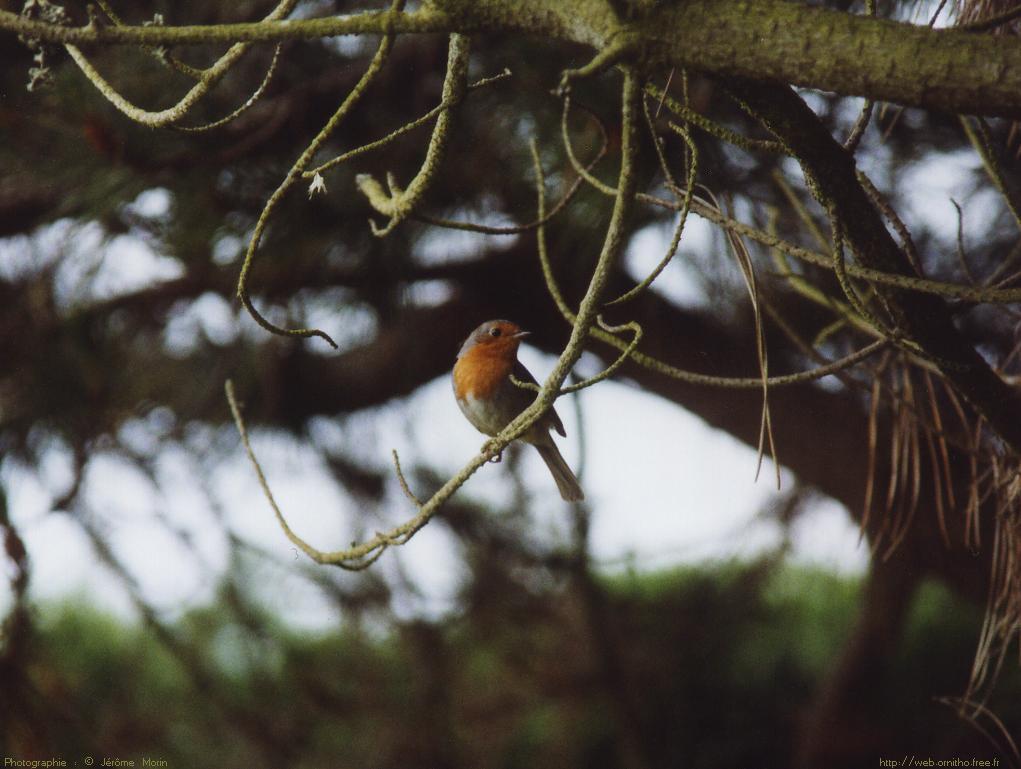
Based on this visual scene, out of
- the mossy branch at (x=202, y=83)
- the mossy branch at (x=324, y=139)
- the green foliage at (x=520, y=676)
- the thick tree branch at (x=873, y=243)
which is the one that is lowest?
the thick tree branch at (x=873, y=243)

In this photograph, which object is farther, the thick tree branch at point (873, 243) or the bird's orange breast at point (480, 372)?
the bird's orange breast at point (480, 372)

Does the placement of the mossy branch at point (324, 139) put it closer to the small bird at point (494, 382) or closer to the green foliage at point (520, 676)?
the small bird at point (494, 382)

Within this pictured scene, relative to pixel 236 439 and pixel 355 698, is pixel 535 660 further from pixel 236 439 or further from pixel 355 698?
pixel 236 439

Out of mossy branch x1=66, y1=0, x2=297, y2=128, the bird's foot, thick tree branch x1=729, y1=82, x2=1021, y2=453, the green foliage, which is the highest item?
the green foliage

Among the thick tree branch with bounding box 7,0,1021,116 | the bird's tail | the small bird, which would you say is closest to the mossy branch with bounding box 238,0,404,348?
the thick tree branch with bounding box 7,0,1021,116

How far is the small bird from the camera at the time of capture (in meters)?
1.22

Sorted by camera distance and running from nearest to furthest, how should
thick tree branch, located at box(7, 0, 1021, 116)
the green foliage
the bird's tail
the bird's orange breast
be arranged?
thick tree branch, located at box(7, 0, 1021, 116) < the bird's orange breast < the bird's tail < the green foliage

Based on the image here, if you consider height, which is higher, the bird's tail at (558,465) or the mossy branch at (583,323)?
the bird's tail at (558,465)

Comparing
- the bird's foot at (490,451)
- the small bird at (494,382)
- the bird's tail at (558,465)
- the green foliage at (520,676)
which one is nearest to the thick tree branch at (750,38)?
the bird's foot at (490,451)

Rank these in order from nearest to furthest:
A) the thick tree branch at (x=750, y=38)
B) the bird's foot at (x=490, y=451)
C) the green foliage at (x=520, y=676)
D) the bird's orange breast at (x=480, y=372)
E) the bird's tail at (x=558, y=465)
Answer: the thick tree branch at (x=750, y=38)
the bird's foot at (x=490, y=451)
the bird's orange breast at (x=480, y=372)
the bird's tail at (x=558, y=465)
the green foliage at (x=520, y=676)

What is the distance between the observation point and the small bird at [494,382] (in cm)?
122

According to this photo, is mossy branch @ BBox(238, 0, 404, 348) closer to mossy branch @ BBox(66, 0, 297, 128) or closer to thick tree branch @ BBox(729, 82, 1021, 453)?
mossy branch @ BBox(66, 0, 297, 128)

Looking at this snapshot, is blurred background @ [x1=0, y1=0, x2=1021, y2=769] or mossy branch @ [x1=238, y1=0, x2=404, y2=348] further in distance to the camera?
blurred background @ [x1=0, y1=0, x2=1021, y2=769]

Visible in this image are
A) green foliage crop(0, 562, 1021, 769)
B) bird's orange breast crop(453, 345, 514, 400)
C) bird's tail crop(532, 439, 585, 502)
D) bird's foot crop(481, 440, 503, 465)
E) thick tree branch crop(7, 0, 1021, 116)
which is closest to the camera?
thick tree branch crop(7, 0, 1021, 116)
